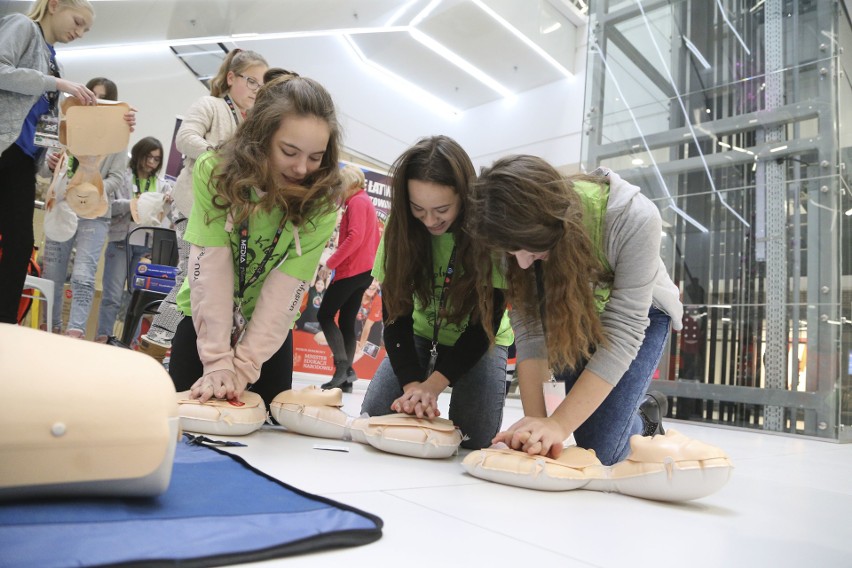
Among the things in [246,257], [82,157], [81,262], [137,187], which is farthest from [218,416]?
[137,187]

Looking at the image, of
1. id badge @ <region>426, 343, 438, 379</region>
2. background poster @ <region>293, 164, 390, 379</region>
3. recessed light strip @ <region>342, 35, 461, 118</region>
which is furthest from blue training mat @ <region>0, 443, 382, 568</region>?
recessed light strip @ <region>342, 35, 461, 118</region>

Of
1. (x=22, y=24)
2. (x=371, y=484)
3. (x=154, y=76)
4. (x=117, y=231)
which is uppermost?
(x=154, y=76)

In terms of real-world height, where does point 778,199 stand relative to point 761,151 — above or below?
below

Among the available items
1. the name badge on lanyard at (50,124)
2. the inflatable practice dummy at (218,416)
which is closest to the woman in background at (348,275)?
the name badge on lanyard at (50,124)

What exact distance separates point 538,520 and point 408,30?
7227mm

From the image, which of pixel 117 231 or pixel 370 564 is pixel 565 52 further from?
pixel 370 564

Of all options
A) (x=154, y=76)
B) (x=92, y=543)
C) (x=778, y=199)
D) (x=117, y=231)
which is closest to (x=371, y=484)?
(x=92, y=543)

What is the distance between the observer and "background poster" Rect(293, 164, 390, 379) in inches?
194

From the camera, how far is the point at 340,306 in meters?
3.62

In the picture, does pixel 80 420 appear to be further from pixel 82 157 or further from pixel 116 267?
pixel 116 267

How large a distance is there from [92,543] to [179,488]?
26cm

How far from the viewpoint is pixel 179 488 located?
83 cm

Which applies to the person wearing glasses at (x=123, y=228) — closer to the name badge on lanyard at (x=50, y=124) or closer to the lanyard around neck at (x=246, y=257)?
the name badge on lanyard at (x=50, y=124)

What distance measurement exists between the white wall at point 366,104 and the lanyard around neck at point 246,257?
192 inches
